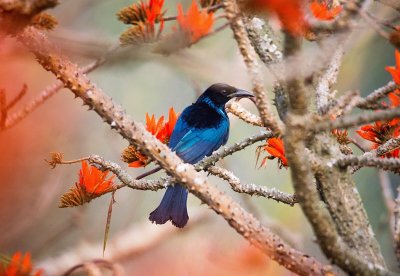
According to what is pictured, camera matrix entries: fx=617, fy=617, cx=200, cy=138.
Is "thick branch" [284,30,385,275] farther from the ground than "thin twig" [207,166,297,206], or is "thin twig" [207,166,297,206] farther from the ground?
"thick branch" [284,30,385,275]

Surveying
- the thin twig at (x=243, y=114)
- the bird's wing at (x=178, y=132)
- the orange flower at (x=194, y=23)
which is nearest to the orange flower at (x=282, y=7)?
the orange flower at (x=194, y=23)

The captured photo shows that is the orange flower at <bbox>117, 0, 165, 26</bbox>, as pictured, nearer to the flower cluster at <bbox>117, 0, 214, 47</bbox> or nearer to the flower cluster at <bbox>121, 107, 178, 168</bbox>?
the flower cluster at <bbox>117, 0, 214, 47</bbox>

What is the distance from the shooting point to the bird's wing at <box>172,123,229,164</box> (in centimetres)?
333

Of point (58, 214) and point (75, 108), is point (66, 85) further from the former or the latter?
point (75, 108)

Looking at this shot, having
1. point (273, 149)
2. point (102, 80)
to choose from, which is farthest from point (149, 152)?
point (102, 80)

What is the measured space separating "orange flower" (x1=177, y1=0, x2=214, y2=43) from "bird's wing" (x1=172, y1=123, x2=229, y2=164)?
176 centimetres

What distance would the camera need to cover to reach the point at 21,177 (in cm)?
505

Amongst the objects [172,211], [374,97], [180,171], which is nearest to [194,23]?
[180,171]

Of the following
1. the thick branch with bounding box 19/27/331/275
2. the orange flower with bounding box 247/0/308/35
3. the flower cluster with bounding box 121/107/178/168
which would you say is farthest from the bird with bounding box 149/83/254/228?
the orange flower with bounding box 247/0/308/35

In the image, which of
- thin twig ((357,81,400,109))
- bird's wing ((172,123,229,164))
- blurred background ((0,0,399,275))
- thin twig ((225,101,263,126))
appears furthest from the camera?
bird's wing ((172,123,229,164))

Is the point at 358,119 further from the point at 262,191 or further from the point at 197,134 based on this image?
the point at 197,134

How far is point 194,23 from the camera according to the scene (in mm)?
1562

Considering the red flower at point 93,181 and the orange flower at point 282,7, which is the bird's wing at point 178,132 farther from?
the orange flower at point 282,7

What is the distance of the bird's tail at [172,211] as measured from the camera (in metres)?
2.60
